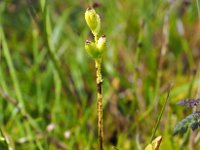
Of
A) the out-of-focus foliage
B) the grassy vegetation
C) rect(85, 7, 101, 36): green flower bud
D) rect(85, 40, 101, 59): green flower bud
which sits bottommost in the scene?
the out-of-focus foliage

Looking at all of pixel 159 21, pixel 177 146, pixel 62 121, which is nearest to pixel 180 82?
pixel 159 21

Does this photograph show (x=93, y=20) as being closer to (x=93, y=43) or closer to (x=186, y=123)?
(x=93, y=43)

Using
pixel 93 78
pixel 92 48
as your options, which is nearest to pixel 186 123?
pixel 92 48

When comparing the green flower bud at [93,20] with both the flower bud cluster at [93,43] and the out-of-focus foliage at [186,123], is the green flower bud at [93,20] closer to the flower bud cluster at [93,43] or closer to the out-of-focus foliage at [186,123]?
the flower bud cluster at [93,43]

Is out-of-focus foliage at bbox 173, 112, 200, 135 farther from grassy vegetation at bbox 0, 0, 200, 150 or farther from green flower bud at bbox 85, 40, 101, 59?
grassy vegetation at bbox 0, 0, 200, 150

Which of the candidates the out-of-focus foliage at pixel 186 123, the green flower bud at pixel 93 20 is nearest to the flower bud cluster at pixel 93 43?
the green flower bud at pixel 93 20

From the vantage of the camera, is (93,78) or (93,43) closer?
(93,43)

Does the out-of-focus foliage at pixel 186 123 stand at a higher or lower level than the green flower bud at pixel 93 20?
lower

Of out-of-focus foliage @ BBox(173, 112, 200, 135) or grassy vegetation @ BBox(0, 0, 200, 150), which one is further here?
grassy vegetation @ BBox(0, 0, 200, 150)

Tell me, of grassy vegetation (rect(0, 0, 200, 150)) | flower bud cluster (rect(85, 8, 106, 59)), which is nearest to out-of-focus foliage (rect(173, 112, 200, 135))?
flower bud cluster (rect(85, 8, 106, 59))
